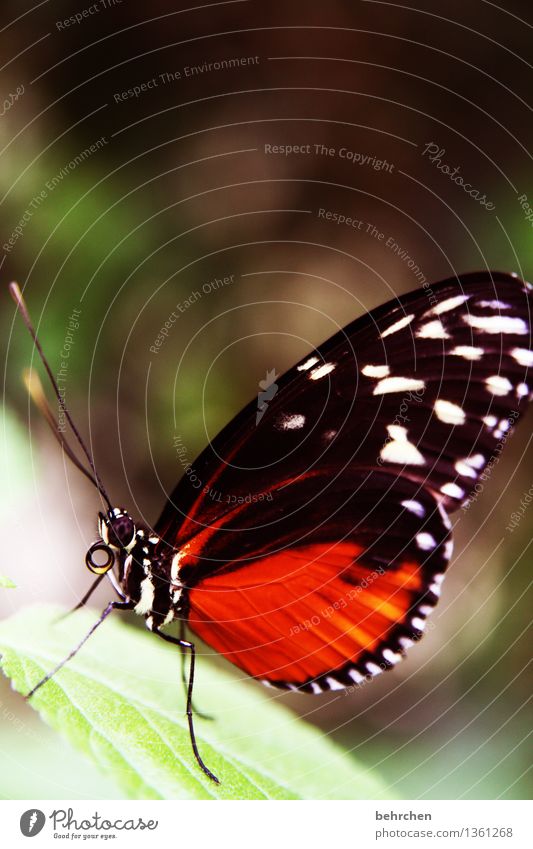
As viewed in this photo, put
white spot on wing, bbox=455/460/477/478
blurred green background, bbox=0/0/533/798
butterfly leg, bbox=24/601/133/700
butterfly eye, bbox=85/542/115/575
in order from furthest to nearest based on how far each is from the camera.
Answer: blurred green background, bbox=0/0/533/798, white spot on wing, bbox=455/460/477/478, butterfly eye, bbox=85/542/115/575, butterfly leg, bbox=24/601/133/700

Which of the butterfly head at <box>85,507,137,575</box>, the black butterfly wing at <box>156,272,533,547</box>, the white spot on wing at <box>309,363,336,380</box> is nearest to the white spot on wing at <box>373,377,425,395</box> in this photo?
the black butterfly wing at <box>156,272,533,547</box>

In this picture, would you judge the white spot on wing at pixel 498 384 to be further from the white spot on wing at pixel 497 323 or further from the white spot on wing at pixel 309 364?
the white spot on wing at pixel 309 364

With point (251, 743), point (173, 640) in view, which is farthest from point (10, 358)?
point (251, 743)

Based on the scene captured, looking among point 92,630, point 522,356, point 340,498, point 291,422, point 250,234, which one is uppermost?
point 250,234

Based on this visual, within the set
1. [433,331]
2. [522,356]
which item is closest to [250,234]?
[433,331]

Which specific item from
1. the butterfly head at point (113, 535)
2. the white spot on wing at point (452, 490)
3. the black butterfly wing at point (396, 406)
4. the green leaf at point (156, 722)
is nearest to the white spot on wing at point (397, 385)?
the black butterfly wing at point (396, 406)

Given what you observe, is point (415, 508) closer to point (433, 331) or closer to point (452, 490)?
point (452, 490)

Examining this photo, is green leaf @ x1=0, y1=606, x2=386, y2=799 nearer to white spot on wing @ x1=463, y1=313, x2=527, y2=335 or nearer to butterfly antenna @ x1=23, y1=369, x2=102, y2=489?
butterfly antenna @ x1=23, y1=369, x2=102, y2=489
